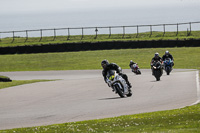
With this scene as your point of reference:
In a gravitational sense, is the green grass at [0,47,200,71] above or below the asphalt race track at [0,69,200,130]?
below

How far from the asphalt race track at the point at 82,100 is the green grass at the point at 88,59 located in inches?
742

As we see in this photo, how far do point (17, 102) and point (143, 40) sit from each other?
3685 cm

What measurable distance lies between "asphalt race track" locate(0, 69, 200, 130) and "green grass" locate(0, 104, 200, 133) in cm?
178

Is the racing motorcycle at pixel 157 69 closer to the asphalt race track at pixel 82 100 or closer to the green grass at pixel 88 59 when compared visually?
the asphalt race track at pixel 82 100

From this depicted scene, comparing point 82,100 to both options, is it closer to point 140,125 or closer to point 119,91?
point 119,91

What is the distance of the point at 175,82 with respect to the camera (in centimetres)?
2698

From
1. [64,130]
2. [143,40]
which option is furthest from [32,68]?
[64,130]

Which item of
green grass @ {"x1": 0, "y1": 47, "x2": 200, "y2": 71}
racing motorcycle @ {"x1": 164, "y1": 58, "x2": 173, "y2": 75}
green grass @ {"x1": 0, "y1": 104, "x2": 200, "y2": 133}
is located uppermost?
green grass @ {"x1": 0, "y1": 104, "x2": 200, "y2": 133}

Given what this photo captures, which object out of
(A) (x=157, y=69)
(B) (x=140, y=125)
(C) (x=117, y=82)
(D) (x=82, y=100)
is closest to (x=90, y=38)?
(A) (x=157, y=69)

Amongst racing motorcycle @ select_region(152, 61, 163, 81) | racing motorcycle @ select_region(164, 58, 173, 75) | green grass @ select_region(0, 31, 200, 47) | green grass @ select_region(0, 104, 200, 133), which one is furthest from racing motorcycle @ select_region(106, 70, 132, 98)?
green grass @ select_region(0, 31, 200, 47)

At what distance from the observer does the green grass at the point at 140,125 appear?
40.7ft

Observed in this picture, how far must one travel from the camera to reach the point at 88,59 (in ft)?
173

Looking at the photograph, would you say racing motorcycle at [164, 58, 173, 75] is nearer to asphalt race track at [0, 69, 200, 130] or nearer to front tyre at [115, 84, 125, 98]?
asphalt race track at [0, 69, 200, 130]

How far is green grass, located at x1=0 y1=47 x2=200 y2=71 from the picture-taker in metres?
48.0
